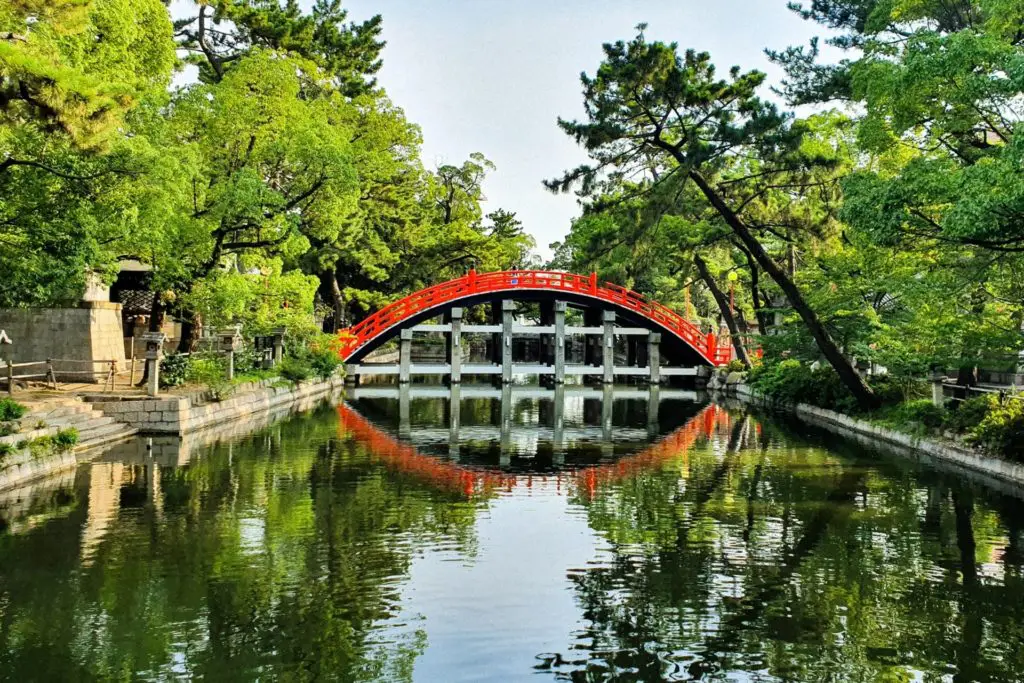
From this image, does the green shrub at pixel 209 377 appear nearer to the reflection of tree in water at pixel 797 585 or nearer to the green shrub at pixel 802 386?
the reflection of tree in water at pixel 797 585

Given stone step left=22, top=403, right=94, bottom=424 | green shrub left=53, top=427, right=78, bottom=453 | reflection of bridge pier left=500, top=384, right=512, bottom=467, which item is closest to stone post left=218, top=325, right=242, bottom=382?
stone step left=22, top=403, right=94, bottom=424

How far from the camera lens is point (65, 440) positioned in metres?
15.4

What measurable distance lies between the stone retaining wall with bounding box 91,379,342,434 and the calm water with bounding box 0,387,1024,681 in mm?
2334

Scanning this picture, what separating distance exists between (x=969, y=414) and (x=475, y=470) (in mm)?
11246

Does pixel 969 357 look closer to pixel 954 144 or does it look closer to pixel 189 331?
pixel 954 144

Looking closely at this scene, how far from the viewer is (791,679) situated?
22.8 ft

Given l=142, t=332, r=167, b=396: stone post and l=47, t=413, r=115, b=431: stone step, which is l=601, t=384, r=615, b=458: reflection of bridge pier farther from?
l=47, t=413, r=115, b=431: stone step

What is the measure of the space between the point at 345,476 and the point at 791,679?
10500 mm

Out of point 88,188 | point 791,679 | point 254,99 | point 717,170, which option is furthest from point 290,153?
point 791,679

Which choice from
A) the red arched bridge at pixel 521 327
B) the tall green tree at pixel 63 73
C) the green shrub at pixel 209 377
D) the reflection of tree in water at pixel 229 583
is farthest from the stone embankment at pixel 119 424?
the red arched bridge at pixel 521 327

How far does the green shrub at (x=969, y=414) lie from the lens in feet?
59.6

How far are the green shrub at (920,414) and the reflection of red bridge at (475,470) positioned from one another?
194 inches

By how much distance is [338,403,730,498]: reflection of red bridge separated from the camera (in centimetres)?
1554

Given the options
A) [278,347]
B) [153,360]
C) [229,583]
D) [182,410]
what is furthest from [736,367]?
[229,583]
